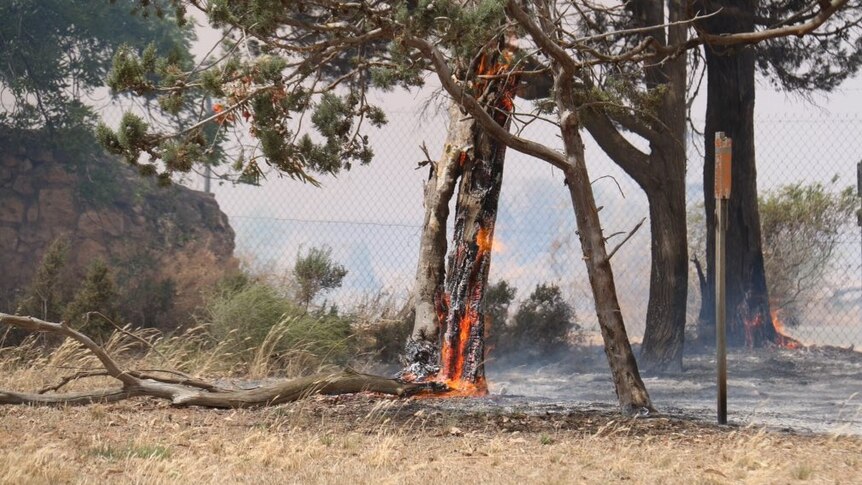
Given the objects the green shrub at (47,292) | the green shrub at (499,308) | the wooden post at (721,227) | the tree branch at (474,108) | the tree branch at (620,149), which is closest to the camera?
the wooden post at (721,227)

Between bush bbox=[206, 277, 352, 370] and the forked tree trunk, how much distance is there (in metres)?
3.89

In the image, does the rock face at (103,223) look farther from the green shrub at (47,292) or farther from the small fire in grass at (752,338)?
the small fire in grass at (752,338)

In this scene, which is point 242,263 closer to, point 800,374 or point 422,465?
point 800,374

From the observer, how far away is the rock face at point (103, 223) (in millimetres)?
15555

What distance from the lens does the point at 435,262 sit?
8.91m

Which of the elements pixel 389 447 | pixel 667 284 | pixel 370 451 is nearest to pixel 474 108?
pixel 389 447

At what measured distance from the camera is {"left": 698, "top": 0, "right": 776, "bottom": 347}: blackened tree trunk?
12.9 meters

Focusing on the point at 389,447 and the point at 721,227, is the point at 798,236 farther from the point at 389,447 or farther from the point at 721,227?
the point at 389,447

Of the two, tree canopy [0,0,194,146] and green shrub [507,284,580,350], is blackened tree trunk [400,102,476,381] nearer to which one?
green shrub [507,284,580,350]

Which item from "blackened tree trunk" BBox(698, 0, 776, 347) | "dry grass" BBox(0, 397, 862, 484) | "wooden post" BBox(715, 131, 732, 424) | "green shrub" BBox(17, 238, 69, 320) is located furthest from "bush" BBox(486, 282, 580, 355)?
"wooden post" BBox(715, 131, 732, 424)

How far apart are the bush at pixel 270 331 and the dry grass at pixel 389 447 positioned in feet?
9.15

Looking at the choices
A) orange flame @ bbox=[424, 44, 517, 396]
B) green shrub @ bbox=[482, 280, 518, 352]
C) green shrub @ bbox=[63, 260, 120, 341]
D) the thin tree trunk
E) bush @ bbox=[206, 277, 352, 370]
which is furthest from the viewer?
green shrub @ bbox=[482, 280, 518, 352]

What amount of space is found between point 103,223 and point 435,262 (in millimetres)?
9381

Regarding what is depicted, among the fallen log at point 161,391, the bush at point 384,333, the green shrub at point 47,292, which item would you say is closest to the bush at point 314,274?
the bush at point 384,333
